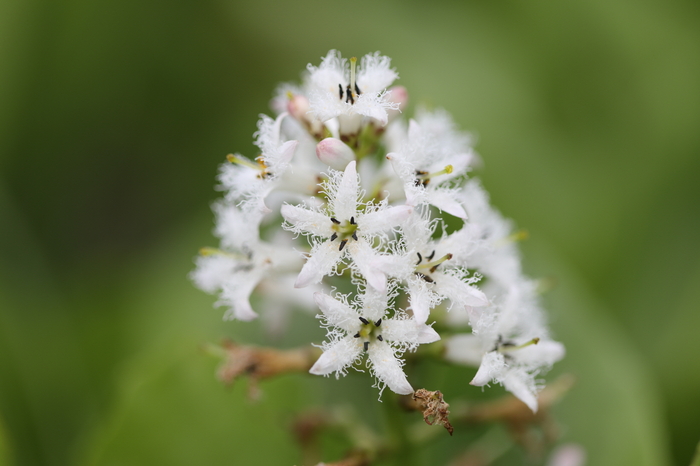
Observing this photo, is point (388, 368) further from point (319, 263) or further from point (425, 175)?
point (425, 175)

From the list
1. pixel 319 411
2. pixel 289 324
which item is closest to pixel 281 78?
pixel 289 324

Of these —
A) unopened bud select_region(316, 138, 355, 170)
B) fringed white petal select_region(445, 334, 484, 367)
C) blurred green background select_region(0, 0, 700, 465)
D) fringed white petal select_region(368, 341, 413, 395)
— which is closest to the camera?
fringed white petal select_region(368, 341, 413, 395)

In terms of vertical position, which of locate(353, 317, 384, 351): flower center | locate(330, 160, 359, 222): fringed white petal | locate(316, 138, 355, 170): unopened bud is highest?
locate(316, 138, 355, 170): unopened bud

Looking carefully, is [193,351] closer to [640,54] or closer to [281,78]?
[281,78]

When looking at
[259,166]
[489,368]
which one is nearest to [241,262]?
[259,166]

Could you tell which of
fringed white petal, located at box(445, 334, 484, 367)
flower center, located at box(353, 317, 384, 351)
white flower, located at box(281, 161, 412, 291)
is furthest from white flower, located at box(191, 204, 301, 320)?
fringed white petal, located at box(445, 334, 484, 367)

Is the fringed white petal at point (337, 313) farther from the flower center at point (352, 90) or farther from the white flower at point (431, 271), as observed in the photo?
the flower center at point (352, 90)

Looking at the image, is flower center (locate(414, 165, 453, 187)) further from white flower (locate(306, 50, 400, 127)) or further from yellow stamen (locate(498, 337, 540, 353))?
yellow stamen (locate(498, 337, 540, 353))
